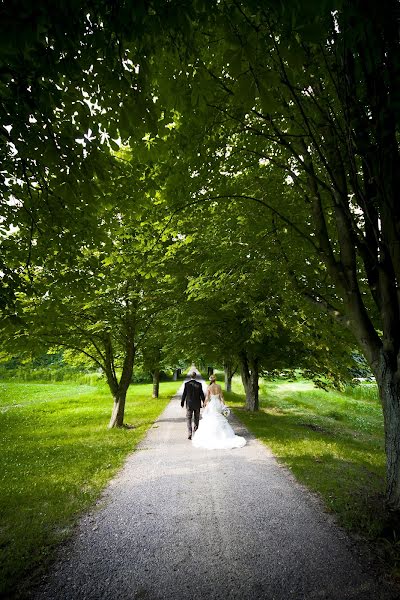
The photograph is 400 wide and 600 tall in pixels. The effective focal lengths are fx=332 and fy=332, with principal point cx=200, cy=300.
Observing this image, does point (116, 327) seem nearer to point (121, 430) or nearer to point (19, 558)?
point (121, 430)

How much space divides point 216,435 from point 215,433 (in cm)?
6

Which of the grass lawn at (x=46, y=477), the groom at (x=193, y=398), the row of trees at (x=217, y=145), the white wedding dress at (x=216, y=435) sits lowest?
the grass lawn at (x=46, y=477)

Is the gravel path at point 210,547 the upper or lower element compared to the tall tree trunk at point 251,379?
lower

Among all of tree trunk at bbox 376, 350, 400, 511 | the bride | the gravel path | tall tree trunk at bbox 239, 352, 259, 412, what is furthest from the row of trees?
tall tree trunk at bbox 239, 352, 259, 412

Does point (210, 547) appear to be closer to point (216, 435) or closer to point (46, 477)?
point (46, 477)

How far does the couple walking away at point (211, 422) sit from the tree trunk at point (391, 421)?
5.05 m

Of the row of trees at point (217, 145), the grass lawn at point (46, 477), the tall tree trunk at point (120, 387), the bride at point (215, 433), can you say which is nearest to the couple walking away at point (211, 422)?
the bride at point (215, 433)

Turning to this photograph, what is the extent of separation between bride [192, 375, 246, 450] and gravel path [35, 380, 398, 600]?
269 centimetres

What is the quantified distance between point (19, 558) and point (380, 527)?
488cm

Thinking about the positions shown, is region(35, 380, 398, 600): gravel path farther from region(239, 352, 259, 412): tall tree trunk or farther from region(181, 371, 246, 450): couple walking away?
region(239, 352, 259, 412): tall tree trunk

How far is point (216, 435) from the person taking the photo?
10.2 meters

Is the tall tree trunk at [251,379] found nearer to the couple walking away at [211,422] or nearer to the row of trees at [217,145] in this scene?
the couple walking away at [211,422]

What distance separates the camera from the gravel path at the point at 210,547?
3641 mm

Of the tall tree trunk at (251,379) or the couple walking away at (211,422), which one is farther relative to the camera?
the tall tree trunk at (251,379)
